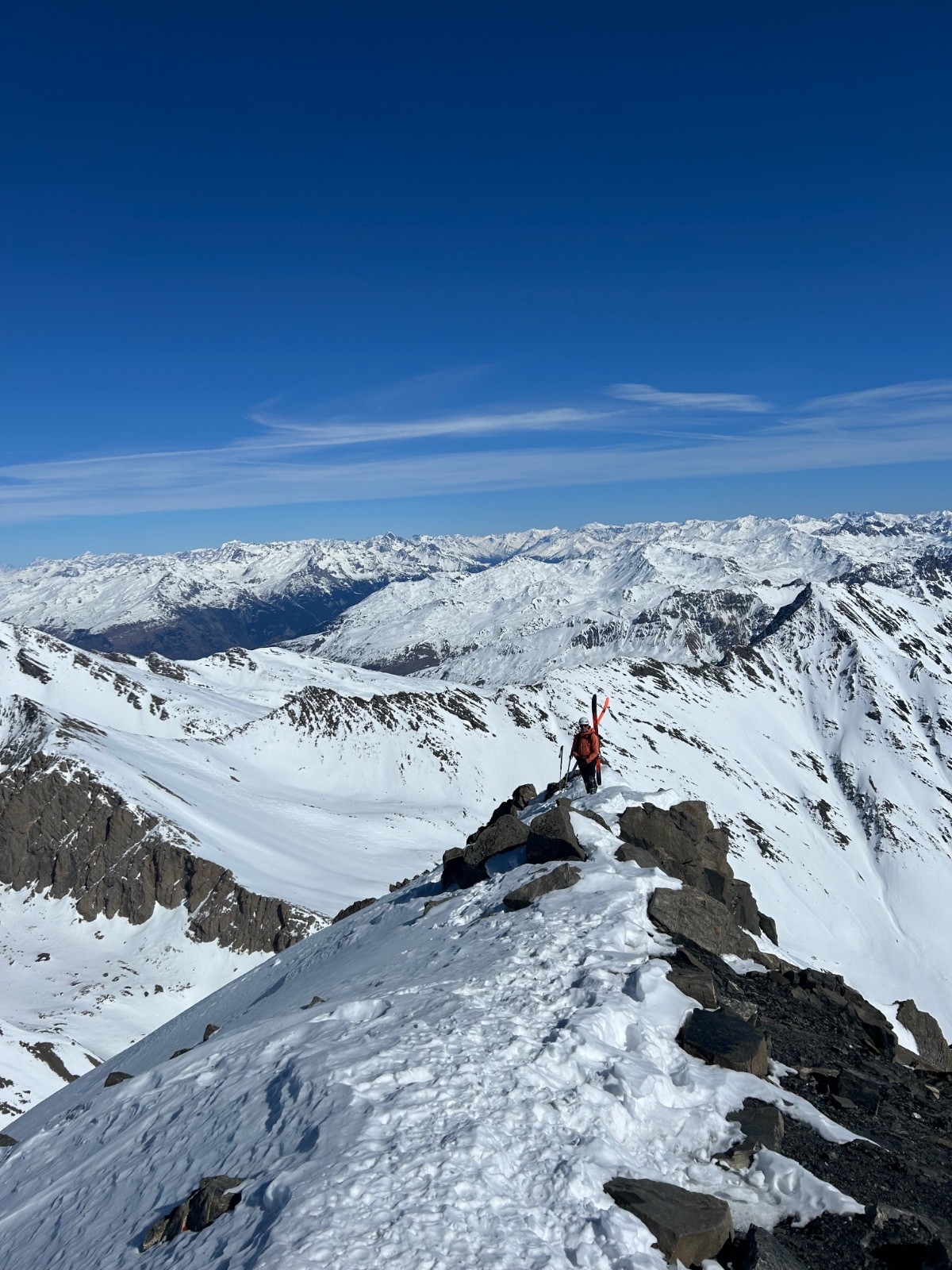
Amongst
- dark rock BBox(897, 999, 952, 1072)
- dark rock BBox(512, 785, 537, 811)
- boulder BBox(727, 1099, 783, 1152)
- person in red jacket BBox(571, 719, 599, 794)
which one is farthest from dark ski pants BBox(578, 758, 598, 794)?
boulder BBox(727, 1099, 783, 1152)

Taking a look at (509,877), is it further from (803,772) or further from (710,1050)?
(803,772)

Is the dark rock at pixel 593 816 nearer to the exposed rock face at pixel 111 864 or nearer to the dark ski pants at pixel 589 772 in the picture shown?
the dark ski pants at pixel 589 772

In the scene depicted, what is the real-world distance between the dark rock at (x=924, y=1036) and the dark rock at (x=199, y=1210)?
25896 millimetres

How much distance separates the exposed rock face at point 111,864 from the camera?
58688 mm

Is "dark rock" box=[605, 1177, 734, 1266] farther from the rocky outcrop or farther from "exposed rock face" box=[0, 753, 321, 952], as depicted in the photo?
"exposed rock face" box=[0, 753, 321, 952]

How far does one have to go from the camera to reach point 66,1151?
13188 mm

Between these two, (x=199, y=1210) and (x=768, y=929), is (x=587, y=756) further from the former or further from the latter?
(x=199, y=1210)

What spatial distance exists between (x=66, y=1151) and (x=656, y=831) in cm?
1598

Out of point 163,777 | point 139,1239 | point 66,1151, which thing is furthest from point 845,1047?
point 163,777

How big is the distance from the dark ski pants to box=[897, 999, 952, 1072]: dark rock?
13.8 m

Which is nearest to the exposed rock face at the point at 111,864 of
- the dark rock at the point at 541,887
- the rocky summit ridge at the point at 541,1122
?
the rocky summit ridge at the point at 541,1122

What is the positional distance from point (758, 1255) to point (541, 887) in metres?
10.2

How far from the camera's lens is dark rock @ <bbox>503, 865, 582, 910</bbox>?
669 inches

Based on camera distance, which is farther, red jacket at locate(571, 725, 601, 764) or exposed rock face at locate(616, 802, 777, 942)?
red jacket at locate(571, 725, 601, 764)
